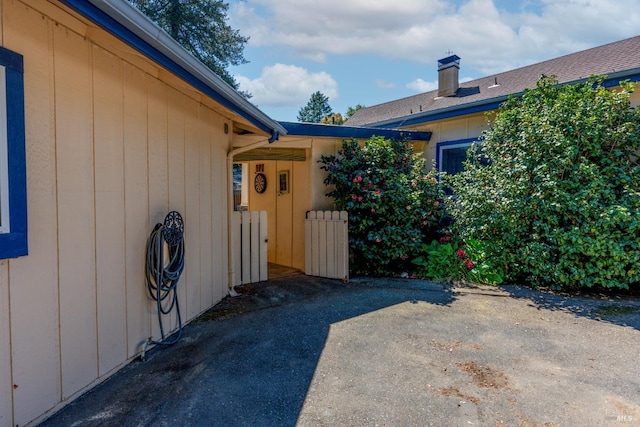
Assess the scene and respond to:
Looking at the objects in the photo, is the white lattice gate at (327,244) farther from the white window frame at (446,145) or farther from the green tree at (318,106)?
the green tree at (318,106)

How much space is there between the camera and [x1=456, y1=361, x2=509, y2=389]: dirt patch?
2.45 meters

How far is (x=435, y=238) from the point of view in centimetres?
643

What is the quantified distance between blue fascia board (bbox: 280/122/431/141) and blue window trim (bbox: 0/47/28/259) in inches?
144

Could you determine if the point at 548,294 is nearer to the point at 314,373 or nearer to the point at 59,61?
the point at 314,373

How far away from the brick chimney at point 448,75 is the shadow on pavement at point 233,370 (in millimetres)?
5721

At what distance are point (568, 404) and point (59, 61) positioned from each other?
147 inches

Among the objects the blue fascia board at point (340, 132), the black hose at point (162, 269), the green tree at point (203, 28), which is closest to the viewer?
the black hose at point (162, 269)

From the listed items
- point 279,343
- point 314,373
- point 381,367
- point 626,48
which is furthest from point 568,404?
point 626,48

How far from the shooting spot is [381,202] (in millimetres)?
5523

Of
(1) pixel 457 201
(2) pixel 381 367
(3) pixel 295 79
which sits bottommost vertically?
(2) pixel 381 367

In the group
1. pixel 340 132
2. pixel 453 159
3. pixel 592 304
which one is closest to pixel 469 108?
pixel 453 159

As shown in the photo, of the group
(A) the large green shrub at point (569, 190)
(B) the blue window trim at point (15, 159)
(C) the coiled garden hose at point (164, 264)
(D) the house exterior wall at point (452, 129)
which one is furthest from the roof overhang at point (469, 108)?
(B) the blue window trim at point (15, 159)

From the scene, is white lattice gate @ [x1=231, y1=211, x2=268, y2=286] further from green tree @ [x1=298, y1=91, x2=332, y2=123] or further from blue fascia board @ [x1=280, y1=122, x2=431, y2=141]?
green tree @ [x1=298, y1=91, x2=332, y2=123]

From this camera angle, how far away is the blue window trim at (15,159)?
5.76ft
